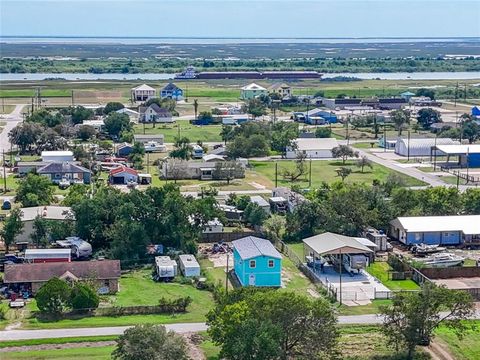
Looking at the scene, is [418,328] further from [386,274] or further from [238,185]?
[238,185]

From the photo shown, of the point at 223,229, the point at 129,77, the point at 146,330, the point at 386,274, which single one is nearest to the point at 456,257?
the point at 386,274

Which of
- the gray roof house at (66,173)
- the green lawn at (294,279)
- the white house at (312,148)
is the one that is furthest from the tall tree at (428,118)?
the green lawn at (294,279)

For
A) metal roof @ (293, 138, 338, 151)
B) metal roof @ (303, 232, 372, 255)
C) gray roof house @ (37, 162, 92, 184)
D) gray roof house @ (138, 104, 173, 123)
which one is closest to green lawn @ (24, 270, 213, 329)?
metal roof @ (303, 232, 372, 255)

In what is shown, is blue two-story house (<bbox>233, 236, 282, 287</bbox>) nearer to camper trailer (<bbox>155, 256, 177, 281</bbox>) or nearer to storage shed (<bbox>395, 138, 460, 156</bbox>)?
camper trailer (<bbox>155, 256, 177, 281</bbox>)

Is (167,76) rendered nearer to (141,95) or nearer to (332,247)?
(141,95)

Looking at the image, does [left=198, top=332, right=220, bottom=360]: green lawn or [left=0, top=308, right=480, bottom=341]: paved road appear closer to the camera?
[left=198, top=332, right=220, bottom=360]: green lawn

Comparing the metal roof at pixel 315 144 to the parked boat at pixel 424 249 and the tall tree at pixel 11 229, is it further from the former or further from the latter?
the tall tree at pixel 11 229

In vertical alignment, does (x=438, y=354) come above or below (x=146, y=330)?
below
